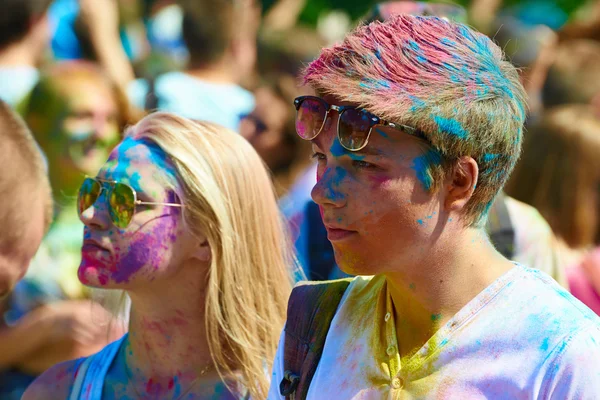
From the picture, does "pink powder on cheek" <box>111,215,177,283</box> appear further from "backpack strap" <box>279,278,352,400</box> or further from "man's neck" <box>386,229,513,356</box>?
"man's neck" <box>386,229,513,356</box>

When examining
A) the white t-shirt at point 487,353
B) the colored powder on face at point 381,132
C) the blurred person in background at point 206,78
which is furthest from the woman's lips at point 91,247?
the blurred person in background at point 206,78

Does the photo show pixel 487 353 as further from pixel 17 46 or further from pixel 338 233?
pixel 17 46

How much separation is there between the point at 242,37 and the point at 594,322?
4663 mm

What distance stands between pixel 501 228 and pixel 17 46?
114 inches

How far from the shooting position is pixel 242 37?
590 cm

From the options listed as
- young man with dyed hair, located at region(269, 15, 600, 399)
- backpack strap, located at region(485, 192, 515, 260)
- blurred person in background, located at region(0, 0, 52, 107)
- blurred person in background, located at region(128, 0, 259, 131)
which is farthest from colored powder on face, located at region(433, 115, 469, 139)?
blurred person in background, located at region(0, 0, 52, 107)

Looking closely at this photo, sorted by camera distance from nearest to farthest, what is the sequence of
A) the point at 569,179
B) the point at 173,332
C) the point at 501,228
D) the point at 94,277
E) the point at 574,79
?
the point at 94,277
the point at 173,332
the point at 501,228
the point at 569,179
the point at 574,79

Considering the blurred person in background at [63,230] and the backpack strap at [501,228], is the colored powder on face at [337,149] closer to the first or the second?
the backpack strap at [501,228]

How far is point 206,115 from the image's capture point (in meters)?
4.49

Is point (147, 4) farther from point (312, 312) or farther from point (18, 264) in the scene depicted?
point (312, 312)

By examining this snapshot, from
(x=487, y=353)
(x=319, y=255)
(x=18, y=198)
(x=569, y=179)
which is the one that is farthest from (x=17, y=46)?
(x=487, y=353)

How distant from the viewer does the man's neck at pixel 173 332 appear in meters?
2.53

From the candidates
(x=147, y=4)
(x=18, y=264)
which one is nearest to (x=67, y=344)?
(x=18, y=264)

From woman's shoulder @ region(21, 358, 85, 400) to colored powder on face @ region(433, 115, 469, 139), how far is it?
5.18 ft
